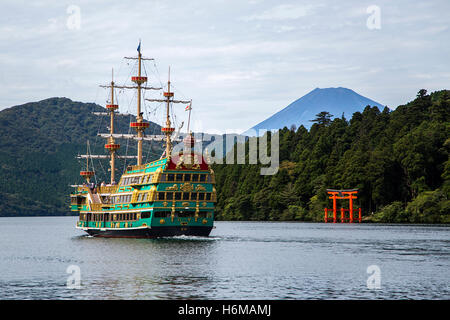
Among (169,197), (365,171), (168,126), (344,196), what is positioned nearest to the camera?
(169,197)

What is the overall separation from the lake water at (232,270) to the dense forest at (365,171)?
51.9 m

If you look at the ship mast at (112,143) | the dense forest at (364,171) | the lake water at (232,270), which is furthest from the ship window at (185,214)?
the dense forest at (364,171)

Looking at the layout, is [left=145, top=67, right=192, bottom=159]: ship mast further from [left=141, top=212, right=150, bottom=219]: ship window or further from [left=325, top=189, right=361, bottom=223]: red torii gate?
[left=325, top=189, right=361, bottom=223]: red torii gate

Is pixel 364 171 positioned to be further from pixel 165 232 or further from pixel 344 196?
pixel 165 232

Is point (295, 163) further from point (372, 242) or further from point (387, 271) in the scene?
point (387, 271)

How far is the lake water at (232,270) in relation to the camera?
39906 millimetres

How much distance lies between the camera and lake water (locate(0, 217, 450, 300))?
3991 centimetres

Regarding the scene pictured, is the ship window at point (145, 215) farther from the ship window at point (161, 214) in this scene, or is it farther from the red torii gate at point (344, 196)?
the red torii gate at point (344, 196)

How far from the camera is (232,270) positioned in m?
50.9

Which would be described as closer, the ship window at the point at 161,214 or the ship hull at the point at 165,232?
the ship window at the point at 161,214

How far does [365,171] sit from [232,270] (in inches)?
3572

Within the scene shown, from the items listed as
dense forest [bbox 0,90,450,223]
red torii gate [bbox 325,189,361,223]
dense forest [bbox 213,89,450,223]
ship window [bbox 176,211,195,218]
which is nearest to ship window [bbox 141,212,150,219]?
ship window [bbox 176,211,195,218]

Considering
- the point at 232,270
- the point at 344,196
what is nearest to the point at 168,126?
the point at 232,270

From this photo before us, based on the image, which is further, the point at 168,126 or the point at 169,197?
the point at 168,126
